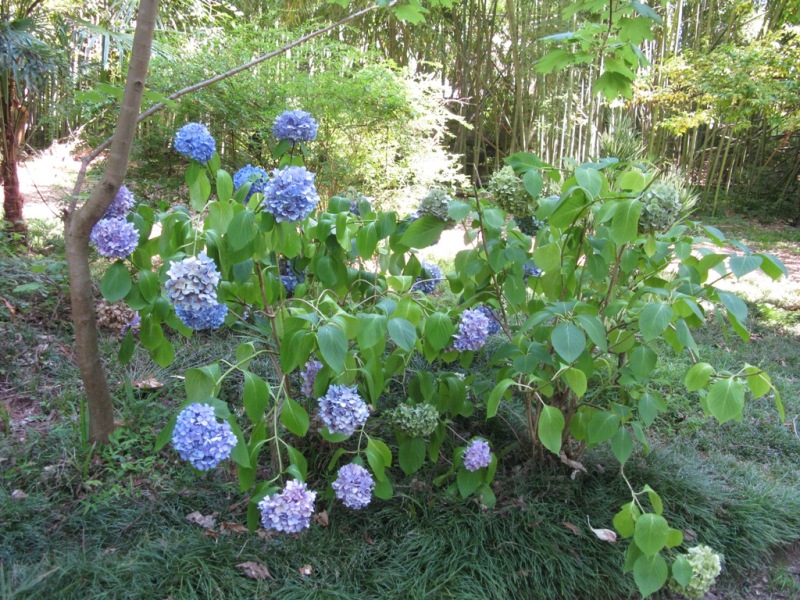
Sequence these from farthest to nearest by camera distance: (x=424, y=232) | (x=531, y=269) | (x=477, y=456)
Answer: (x=531, y=269) → (x=477, y=456) → (x=424, y=232)

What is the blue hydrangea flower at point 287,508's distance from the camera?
1377mm

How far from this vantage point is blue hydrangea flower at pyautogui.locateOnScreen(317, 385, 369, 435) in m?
1.44

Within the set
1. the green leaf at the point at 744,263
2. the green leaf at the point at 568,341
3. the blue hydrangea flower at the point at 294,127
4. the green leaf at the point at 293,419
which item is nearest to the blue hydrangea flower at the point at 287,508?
the green leaf at the point at 293,419

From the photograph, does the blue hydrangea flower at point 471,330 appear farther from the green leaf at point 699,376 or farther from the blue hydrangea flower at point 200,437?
the blue hydrangea flower at point 200,437

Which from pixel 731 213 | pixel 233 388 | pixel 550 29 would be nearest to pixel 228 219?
pixel 233 388

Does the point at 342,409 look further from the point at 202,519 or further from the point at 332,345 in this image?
the point at 202,519

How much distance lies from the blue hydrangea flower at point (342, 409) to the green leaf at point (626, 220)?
0.74 metres

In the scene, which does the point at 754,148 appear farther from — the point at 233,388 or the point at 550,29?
the point at 233,388

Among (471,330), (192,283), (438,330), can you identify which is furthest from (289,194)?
(471,330)

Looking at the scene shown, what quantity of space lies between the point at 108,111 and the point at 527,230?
372 cm

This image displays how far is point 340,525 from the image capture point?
5.60 ft

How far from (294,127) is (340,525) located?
3.82 ft

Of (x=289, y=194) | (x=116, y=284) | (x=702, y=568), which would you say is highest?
(x=289, y=194)

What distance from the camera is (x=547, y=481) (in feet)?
6.22
